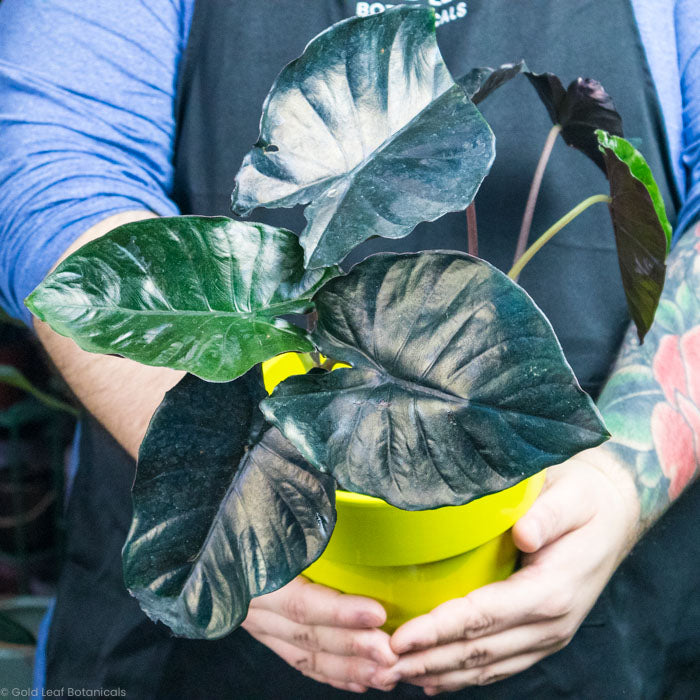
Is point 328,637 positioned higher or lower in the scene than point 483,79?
lower

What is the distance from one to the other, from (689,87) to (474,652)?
75cm

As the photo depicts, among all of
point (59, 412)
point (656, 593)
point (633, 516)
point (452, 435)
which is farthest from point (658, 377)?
point (59, 412)

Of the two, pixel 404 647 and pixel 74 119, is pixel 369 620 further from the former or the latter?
pixel 74 119

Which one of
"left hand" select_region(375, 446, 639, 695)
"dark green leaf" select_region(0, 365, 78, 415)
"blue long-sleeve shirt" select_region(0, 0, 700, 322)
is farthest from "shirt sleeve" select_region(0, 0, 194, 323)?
"left hand" select_region(375, 446, 639, 695)

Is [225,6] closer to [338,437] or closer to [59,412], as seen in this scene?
[338,437]

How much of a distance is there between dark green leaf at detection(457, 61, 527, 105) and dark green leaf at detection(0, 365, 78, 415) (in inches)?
36.5

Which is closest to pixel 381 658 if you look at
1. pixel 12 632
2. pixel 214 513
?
pixel 214 513

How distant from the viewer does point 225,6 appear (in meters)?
0.89

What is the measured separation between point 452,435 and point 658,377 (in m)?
0.48

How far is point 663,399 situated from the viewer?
0.76 meters

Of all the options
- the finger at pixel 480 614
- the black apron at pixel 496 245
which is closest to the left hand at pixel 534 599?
the finger at pixel 480 614

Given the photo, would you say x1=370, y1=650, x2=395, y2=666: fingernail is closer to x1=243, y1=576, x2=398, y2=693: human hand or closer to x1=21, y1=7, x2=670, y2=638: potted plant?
x1=243, y1=576, x2=398, y2=693: human hand

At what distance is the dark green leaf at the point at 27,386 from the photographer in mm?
1162

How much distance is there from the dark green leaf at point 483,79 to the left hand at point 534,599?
32cm
